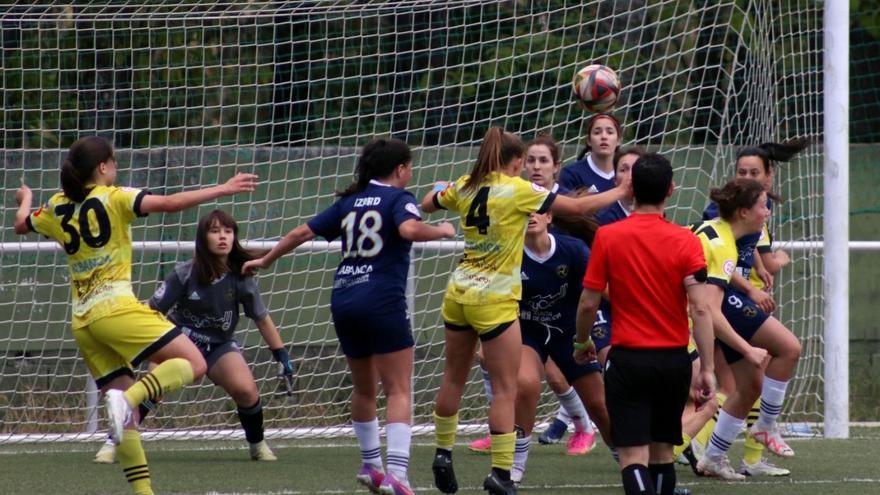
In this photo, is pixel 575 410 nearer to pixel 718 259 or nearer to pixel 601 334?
pixel 601 334

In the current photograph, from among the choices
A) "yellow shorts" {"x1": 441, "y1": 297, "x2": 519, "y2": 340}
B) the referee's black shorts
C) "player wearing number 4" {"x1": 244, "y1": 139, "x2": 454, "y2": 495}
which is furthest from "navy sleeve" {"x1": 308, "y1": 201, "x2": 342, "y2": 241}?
the referee's black shorts

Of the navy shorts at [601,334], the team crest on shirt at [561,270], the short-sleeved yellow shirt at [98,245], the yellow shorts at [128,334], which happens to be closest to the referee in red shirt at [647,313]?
the team crest on shirt at [561,270]

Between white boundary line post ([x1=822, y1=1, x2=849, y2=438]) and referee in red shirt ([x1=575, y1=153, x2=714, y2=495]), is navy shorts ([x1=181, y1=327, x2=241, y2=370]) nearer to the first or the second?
referee in red shirt ([x1=575, y1=153, x2=714, y2=495])

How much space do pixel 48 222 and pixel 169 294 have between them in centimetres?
155

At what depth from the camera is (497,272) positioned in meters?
6.28

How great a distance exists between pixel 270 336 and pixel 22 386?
2383mm

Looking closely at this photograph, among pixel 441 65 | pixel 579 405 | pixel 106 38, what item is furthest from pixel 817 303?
pixel 106 38

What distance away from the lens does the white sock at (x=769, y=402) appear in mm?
7469

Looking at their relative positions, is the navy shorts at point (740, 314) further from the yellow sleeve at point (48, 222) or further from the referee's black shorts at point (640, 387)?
the yellow sleeve at point (48, 222)

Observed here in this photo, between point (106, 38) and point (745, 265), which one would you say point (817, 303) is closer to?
point (745, 265)

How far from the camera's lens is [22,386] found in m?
9.58

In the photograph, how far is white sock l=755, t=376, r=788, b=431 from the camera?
7469mm

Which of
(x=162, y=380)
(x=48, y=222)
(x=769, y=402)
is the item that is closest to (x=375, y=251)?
(x=162, y=380)

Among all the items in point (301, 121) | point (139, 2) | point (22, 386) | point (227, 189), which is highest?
point (139, 2)
